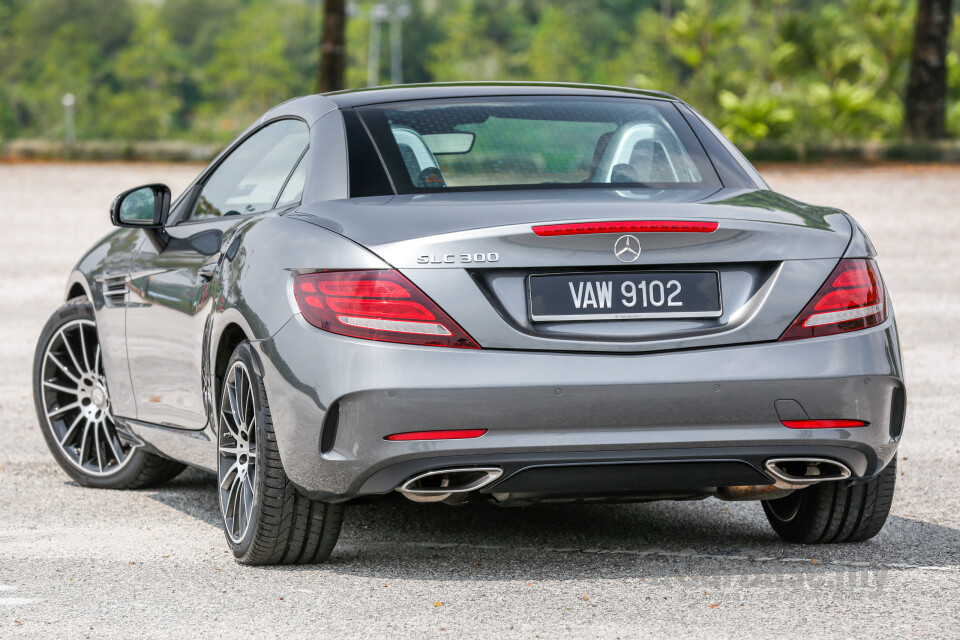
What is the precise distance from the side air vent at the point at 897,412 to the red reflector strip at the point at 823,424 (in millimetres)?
130

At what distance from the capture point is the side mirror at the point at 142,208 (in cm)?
582

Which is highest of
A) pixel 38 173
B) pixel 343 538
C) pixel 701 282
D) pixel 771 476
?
pixel 701 282

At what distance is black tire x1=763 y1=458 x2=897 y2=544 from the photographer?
5.06 meters

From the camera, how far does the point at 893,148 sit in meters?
26.3

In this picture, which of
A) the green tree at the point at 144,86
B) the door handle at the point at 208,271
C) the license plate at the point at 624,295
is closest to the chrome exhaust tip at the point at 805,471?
the license plate at the point at 624,295

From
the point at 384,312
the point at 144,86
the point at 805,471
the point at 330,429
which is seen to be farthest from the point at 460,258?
the point at 144,86

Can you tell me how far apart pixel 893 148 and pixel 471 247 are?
2326cm

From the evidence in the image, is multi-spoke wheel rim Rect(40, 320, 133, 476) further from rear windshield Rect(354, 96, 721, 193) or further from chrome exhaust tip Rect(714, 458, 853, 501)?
chrome exhaust tip Rect(714, 458, 853, 501)

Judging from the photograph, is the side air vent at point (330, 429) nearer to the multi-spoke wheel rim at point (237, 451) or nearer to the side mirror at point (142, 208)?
the multi-spoke wheel rim at point (237, 451)

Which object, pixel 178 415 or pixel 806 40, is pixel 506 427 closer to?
pixel 178 415

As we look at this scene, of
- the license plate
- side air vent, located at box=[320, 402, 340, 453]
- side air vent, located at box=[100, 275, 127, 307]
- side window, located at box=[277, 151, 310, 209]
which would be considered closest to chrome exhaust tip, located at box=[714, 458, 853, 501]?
the license plate

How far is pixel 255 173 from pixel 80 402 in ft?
5.32

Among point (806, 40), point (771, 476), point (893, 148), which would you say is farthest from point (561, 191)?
point (806, 40)

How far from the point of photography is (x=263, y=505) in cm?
471
